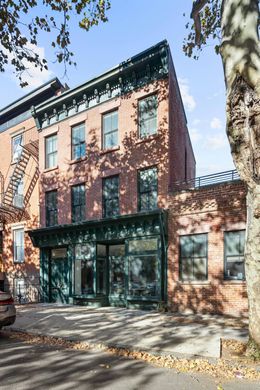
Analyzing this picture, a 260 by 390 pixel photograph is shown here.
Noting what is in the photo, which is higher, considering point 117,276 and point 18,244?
point 18,244

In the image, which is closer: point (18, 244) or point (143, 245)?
point (143, 245)

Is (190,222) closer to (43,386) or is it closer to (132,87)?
(132,87)

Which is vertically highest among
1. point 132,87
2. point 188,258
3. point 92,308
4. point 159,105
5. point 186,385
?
point 132,87

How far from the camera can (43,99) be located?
2117cm

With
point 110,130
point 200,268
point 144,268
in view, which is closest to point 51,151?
point 110,130

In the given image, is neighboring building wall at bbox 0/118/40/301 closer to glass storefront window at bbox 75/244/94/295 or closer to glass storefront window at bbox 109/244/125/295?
glass storefront window at bbox 75/244/94/295

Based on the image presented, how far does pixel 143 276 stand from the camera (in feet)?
49.4

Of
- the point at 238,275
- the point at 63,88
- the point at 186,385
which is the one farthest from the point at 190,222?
the point at 63,88

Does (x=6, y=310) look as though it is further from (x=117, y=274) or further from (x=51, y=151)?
(x=51, y=151)

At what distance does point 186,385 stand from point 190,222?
8.52m

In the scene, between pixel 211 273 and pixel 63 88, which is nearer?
pixel 211 273

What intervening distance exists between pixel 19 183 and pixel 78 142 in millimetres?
5566

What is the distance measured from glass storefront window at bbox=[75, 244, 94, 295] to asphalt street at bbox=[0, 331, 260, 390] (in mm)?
8744

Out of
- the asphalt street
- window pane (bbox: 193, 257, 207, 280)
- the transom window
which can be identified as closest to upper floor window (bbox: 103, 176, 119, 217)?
the transom window
